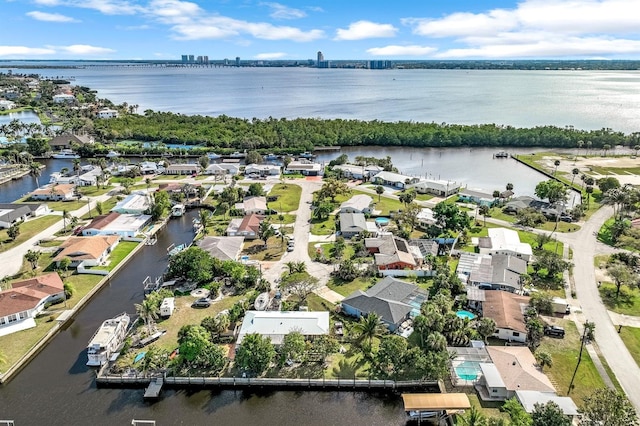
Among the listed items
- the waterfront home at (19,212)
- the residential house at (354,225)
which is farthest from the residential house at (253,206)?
the waterfront home at (19,212)

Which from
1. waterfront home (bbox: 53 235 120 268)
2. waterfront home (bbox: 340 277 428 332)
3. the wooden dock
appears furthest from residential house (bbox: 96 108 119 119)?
the wooden dock

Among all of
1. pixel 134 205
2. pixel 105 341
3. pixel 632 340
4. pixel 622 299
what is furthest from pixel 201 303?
pixel 622 299

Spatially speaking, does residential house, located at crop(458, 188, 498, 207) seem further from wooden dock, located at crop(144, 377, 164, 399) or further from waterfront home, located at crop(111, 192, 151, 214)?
wooden dock, located at crop(144, 377, 164, 399)

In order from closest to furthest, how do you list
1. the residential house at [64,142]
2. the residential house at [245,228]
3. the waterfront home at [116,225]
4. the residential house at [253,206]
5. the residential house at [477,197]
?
1. the residential house at [245,228]
2. the waterfront home at [116,225]
3. the residential house at [253,206]
4. the residential house at [477,197]
5. the residential house at [64,142]

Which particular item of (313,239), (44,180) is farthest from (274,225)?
(44,180)

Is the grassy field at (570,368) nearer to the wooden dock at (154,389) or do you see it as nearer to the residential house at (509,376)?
the residential house at (509,376)

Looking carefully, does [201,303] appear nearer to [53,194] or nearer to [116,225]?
[116,225]
